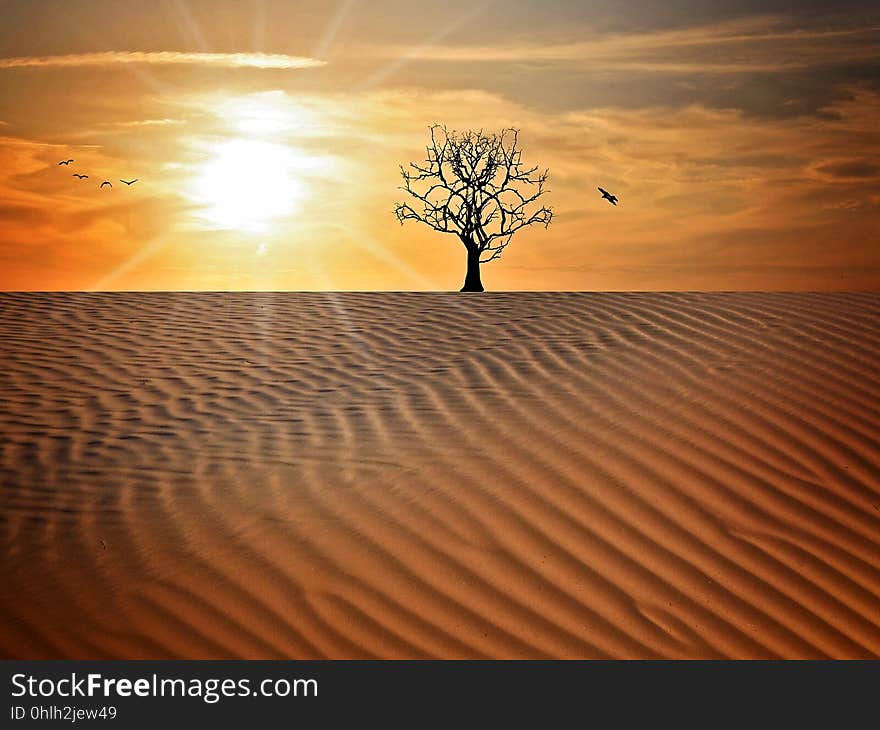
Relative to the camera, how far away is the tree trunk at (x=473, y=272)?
23.1 m

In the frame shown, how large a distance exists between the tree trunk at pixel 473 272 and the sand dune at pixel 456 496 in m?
13.2

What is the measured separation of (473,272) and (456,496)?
17.8 metres

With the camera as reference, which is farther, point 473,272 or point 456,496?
point 473,272

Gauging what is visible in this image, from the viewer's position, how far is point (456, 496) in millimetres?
5594

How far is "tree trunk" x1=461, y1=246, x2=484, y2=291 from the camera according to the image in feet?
75.8

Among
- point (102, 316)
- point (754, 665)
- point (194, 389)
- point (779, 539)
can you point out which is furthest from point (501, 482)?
point (102, 316)

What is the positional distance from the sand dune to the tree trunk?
13.2m

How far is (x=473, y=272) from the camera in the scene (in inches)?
913

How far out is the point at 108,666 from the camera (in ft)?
13.1

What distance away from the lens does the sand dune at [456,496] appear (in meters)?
4.39

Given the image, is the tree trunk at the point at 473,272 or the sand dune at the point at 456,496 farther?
the tree trunk at the point at 473,272

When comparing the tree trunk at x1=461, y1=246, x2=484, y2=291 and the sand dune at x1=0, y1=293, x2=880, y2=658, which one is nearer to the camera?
the sand dune at x1=0, y1=293, x2=880, y2=658

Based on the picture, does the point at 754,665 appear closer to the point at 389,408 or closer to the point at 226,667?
the point at 226,667

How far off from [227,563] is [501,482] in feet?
5.55
